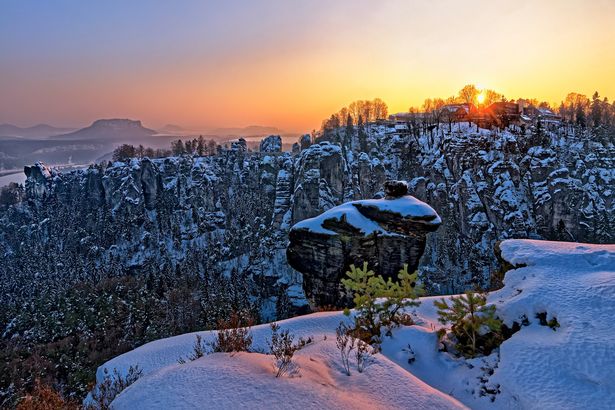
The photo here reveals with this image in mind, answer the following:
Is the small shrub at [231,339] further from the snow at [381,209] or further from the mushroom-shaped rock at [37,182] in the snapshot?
the mushroom-shaped rock at [37,182]

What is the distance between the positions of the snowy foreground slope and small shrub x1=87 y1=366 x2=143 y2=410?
905 mm

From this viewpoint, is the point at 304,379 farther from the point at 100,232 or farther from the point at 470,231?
the point at 100,232

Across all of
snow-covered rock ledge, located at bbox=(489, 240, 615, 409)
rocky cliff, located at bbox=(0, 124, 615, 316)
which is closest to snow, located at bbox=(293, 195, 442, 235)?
snow-covered rock ledge, located at bbox=(489, 240, 615, 409)

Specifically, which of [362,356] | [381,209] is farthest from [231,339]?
[381,209]

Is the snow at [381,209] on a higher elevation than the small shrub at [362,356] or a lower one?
higher

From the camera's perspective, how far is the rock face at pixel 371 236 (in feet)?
85.6

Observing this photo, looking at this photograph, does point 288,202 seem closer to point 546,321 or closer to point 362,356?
point 546,321

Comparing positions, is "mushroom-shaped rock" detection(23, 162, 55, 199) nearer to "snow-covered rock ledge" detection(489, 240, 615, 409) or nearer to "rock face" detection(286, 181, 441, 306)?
"rock face" detection(286, 181, 441, 306)

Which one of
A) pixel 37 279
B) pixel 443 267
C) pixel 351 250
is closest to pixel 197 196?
pixel 37 279

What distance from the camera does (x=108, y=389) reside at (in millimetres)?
10461

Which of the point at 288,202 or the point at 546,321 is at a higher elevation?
the point at 546,321

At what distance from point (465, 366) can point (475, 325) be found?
161 cm

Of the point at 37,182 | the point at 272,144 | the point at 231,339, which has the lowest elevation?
the point at 37,182

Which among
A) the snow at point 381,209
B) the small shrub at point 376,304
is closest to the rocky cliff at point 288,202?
the snow at point 381,209
